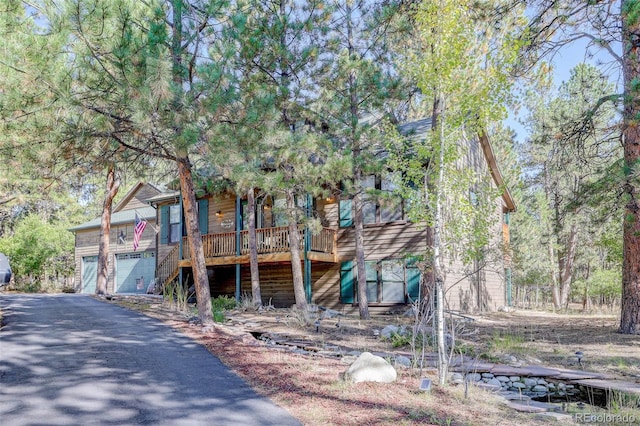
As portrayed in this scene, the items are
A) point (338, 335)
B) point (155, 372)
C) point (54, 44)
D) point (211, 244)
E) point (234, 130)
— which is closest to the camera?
point (155, 372)

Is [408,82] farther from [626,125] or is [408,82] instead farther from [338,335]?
[338,335]

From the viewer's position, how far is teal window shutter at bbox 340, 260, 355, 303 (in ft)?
51.6

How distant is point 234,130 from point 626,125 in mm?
7402

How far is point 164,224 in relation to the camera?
69.5 ft

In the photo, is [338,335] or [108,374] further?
[338,335]

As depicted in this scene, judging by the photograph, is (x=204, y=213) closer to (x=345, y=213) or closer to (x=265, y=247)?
(x=265, y=247)

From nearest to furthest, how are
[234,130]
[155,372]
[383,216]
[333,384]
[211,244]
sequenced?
[333,384], [155,372], [234,130], [383,216], [211,244]

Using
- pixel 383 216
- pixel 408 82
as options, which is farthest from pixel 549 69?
pixel 383 216

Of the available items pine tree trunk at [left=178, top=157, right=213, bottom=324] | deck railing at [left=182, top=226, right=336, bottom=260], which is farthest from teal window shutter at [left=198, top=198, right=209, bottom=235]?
pine tree trunk at [left=178, top=157, right=213, bottom=324]

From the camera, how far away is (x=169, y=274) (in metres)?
19.1

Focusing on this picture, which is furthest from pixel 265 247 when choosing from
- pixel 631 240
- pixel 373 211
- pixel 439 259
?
pixel 631 240

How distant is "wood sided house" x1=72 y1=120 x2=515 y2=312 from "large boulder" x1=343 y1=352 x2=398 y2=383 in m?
6.08

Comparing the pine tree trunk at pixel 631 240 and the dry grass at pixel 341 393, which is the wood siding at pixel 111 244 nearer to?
the dry grass at pixel 341 393

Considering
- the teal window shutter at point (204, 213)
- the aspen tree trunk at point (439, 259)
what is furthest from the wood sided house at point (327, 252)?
the aspen tree trunk at point (439, 259)
